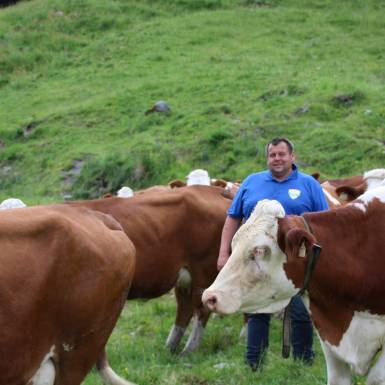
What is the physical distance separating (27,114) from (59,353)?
1894cm

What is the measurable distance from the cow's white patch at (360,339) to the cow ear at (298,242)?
2.23 feet

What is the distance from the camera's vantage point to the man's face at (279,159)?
5.82 m

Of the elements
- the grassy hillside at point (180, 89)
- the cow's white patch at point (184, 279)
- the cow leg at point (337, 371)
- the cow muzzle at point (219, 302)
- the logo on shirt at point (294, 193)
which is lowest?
the grassy hillside at point (180, 89)

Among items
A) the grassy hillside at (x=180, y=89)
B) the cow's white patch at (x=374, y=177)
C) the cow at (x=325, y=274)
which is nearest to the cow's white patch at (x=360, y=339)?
the cow at (x=325, y=274)

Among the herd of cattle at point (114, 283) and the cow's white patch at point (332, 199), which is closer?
the herd of cattle at point (114, 283)

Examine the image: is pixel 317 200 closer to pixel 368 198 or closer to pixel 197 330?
pixel 368 198

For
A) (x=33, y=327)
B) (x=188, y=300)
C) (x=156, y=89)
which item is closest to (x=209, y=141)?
(x=156, y=89)

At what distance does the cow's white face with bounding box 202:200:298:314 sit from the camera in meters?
4.46

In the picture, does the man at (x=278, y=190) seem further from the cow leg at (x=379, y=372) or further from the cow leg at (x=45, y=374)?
the cow leg at (x=45, y=374)

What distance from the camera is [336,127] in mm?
15844

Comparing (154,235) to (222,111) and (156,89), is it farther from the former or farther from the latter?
(156,89)

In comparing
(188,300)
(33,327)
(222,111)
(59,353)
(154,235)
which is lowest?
(222,111)

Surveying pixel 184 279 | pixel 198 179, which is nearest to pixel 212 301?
pixel 184 279

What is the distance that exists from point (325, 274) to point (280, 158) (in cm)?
137
